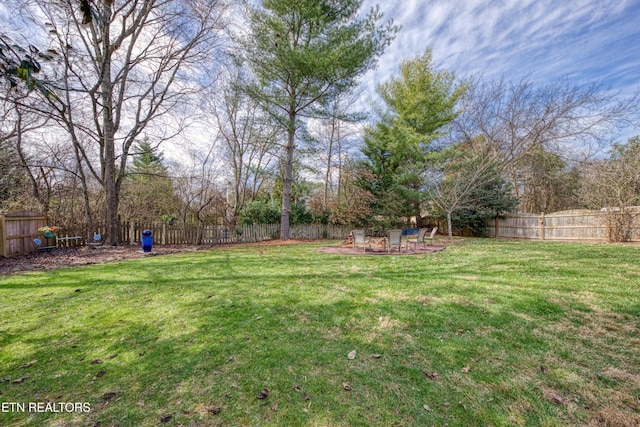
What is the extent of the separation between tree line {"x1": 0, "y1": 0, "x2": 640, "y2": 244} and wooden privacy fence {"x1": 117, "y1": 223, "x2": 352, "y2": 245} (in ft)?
2.11

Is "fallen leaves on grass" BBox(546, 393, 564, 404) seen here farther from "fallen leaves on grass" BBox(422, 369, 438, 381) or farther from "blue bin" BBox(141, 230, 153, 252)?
"blue bin" BBox(141, 230, 153, 252)

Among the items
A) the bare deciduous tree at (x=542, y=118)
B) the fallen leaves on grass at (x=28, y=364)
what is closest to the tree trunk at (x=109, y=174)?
the fallen leaves on grass at (x=28, y=364)

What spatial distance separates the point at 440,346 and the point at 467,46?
640 inches

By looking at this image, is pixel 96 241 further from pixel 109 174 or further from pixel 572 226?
pixel 572 226

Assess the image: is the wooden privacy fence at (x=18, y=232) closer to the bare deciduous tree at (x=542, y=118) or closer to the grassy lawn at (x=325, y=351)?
the grassy lawn at (x=325, y=351)

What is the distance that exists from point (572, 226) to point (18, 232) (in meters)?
23.6

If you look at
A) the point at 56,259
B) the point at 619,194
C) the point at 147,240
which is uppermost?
the point at 619,194

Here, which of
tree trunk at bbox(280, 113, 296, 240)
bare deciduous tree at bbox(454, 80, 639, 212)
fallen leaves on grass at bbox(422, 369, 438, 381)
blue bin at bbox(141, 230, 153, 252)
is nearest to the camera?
fallen leaves on grass at bbox(422, 369, 438, 381)

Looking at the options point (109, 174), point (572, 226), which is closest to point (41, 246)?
point (109, 174)

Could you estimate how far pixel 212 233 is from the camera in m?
13.1

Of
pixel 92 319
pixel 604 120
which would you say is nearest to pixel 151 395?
pixel 92 319

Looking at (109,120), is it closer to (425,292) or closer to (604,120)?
(425,292)

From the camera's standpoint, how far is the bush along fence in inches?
476

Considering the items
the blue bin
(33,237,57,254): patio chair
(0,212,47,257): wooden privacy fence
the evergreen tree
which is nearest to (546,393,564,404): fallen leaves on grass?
the blue bin
